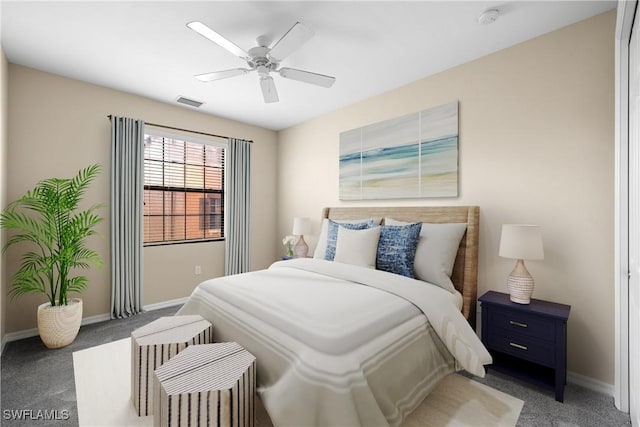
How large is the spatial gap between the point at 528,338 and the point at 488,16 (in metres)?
2.28

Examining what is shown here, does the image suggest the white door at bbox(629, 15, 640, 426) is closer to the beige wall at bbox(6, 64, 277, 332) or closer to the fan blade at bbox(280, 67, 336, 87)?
the fan blade at bbox(280, 67, 336, 87)

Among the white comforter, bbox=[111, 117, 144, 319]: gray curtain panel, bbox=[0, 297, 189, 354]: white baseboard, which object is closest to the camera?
the white comforter

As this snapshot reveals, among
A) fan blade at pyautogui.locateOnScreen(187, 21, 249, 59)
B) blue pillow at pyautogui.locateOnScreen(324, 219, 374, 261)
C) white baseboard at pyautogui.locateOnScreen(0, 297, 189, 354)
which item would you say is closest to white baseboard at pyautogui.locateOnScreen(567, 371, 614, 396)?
blue pillow at pyautogui.locateOnScreen(324, 219, 374, 261)

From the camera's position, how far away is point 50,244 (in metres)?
2.74

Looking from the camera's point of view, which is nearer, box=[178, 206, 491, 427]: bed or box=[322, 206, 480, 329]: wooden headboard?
box=[178, 206, 491, 427]: bed

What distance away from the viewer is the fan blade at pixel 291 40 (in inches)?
72.3

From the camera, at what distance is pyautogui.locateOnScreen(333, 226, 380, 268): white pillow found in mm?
2670

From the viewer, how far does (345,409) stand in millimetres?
1233

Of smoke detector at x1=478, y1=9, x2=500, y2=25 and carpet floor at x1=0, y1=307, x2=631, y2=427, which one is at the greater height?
smoke detector at x1=478, y1=9, x2=500, y2=25

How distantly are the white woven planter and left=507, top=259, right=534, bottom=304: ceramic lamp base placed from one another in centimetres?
378

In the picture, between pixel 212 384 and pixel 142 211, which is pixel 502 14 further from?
pixel 142 211

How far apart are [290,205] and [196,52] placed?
2.61 meters

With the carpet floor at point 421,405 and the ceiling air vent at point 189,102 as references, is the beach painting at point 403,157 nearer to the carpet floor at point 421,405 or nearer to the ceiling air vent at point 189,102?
the carpet floor at point 421,405

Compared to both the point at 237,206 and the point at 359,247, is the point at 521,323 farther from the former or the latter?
the point at 237,206
